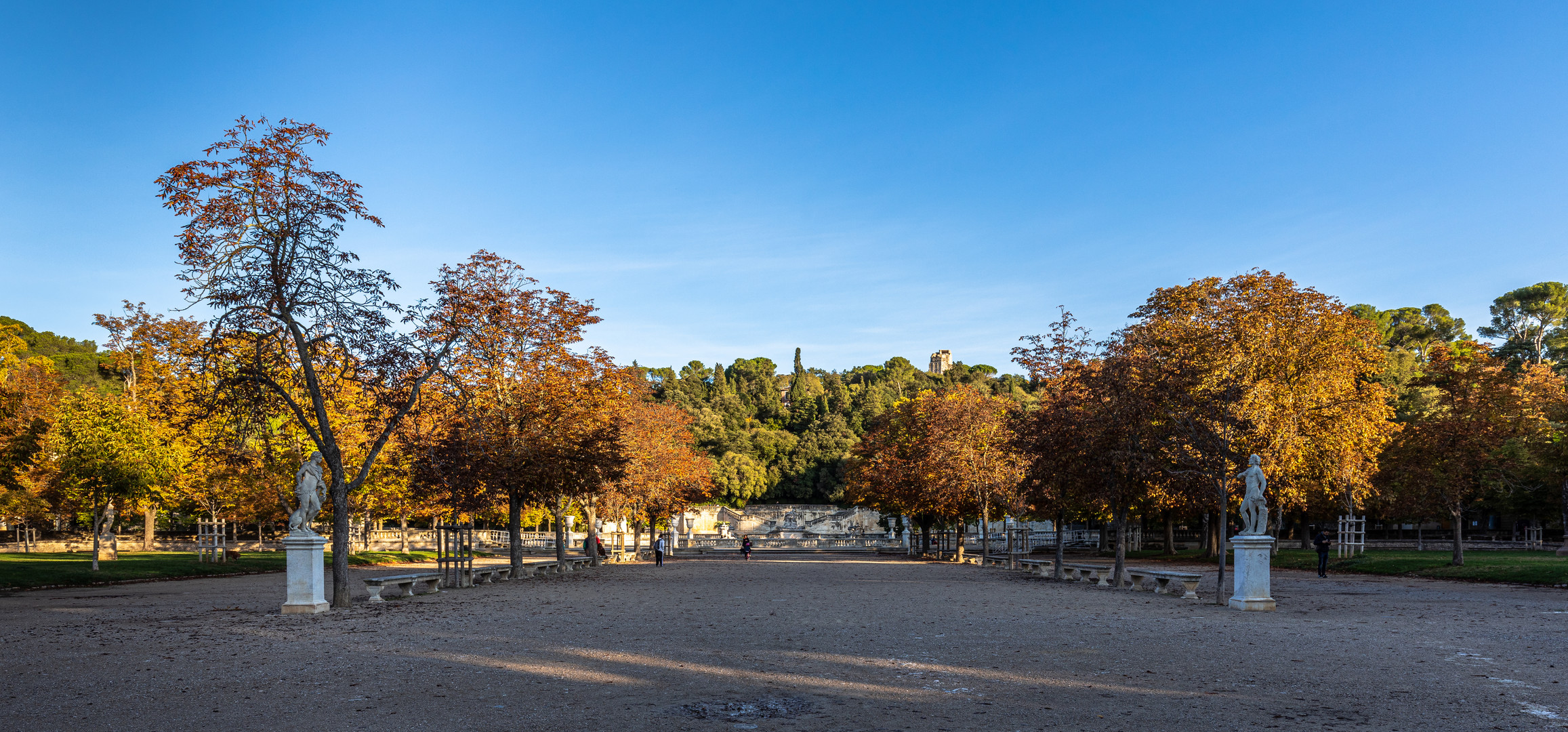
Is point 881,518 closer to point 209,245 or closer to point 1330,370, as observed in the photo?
point 1330,370

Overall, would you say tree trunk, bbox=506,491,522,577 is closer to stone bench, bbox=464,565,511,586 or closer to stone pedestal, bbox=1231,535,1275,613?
stone bench, bbox=464,565,511,586

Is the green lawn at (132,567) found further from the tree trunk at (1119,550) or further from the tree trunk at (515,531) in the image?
the tree trunk at (1119,550)

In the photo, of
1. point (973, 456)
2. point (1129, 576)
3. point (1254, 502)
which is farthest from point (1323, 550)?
point (1254, 502)

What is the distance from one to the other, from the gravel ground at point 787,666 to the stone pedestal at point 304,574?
718 mm

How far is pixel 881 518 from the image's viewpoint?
255ft

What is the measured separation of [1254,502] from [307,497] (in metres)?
17.9

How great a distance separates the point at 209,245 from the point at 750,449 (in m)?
86.2

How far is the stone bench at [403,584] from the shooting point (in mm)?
20016

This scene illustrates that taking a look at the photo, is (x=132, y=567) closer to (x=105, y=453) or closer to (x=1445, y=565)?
(x=105, y=453)

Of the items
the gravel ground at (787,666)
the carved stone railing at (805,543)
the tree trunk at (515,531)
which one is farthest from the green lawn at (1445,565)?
the carved stone railing at (805,543)

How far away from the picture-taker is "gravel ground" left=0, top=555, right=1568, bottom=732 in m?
8.05

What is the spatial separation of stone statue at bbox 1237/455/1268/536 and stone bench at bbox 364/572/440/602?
17.4 metres

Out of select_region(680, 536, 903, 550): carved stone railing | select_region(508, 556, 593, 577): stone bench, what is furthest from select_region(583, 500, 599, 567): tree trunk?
select_region(680, 536, 903, 550): carved stone railing

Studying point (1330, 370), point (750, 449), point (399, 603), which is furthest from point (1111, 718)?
point (750, 449)
